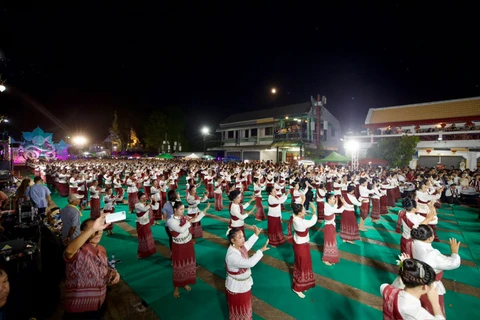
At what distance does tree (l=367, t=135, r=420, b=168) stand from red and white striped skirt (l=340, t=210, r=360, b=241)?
1591 centimetres

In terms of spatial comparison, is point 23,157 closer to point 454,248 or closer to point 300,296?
point 300,296

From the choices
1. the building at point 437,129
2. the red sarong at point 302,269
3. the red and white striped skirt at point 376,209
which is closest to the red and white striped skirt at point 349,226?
the red and white striped skirt at point 376,209

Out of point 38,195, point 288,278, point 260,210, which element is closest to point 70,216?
point 38,195

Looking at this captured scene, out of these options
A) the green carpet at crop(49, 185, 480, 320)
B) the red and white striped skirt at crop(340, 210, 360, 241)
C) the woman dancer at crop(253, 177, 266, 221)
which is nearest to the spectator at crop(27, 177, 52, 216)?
the green carpet at crop(49, 185, 480, 320)

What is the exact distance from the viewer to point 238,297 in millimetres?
3141

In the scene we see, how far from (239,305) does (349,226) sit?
185 inches

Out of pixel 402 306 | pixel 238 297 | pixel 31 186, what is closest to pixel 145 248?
pixel 238 297

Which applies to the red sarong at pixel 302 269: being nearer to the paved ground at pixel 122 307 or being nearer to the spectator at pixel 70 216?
the paved ground at pixel 122 307

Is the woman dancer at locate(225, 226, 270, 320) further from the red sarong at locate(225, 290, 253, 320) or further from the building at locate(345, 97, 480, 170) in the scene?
the building at locate(345, 97, 480, 170)

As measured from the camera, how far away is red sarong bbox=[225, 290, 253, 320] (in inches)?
124

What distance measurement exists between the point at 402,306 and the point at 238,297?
6.25ft

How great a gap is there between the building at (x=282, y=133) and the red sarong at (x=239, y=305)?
21378mm

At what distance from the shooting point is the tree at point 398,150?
62.3ft

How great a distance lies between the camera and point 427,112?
2338 centimetres
